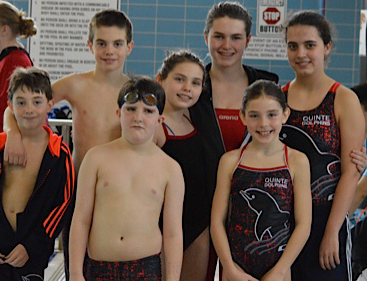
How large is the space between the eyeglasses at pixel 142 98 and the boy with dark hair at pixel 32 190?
0.45 metres

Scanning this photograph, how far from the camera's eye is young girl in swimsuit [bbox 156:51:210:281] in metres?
2.10

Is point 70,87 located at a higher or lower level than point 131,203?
higher

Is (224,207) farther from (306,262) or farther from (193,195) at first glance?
(306,262)

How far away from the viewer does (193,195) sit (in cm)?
214

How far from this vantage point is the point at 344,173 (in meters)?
2.07

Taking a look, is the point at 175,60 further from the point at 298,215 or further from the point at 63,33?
the point at 63,33

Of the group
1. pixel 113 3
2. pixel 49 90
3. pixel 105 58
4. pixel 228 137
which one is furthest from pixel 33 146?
pixel 113 3

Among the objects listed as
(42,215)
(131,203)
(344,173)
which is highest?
(344,173)

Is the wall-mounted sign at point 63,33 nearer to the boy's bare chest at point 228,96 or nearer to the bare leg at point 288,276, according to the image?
the boy's bare chest at point 228,96

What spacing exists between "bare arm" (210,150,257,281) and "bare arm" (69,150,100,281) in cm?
47

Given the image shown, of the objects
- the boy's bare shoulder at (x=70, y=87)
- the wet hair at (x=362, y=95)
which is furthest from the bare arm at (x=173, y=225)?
the wet hair at (x=362, y=95)

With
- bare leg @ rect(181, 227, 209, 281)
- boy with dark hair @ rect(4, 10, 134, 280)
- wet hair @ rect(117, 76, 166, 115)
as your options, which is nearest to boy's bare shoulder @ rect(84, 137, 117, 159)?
wet hair @ rect(117, 76, 166, 115)

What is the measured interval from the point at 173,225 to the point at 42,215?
57cm

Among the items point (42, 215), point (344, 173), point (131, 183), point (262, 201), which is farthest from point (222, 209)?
point (42, 215)
